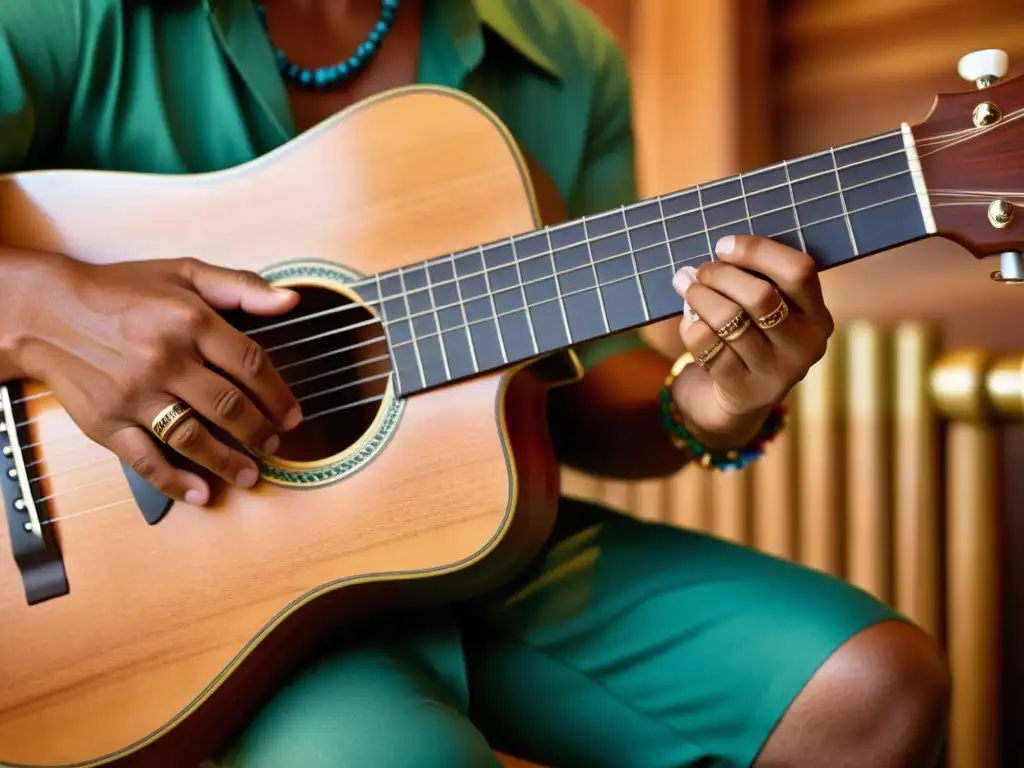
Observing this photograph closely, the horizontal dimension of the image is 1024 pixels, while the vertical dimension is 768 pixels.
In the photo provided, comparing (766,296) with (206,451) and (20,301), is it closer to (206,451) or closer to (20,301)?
(206,451)

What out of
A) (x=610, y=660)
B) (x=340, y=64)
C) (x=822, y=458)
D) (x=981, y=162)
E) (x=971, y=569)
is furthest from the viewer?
(x=822, y=458)

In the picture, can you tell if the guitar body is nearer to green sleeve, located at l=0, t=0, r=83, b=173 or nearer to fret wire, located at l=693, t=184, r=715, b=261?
green sleeve, located at l=0, t=0, r=83, b=173

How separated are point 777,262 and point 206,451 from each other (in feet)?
1.48

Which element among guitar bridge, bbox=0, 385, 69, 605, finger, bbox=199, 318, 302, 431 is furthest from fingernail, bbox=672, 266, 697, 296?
guitar bridge, bbox=0, 385, 69, 605

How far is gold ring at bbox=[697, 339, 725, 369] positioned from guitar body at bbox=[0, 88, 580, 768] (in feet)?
0.48

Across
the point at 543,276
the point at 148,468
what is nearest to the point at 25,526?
the point at 148,468

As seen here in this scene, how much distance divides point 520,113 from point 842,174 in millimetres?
465

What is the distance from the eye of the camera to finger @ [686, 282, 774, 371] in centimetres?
63

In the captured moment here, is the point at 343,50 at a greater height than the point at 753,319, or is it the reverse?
the point at 343,50

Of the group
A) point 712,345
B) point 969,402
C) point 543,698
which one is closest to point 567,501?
point 543,698

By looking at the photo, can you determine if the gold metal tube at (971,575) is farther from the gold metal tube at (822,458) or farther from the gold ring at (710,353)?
the gold ring at (710,353)

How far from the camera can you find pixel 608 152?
1072 mm

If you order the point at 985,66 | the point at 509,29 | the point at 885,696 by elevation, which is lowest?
the point at 885,696

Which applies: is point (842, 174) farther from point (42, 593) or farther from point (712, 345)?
point (42, 593)
